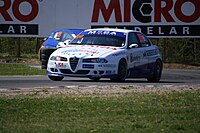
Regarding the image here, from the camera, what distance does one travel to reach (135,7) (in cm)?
4075

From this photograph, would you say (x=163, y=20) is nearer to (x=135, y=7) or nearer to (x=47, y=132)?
(x=135, y=7)

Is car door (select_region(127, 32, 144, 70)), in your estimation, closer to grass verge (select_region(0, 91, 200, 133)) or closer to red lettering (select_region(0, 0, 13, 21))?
grass verge (select_region(0, 91, 200, 133))

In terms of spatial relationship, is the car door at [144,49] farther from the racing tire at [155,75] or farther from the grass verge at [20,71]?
the grass verge at [20,71]

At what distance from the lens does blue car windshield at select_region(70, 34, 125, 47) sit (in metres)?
20.8

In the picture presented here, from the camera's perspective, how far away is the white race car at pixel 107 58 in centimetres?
1942

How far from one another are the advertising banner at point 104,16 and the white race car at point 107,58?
18.2 meters

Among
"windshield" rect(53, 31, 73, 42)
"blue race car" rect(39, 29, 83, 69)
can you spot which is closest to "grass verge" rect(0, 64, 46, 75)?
"blue race car" rect(39, 29, 83, 69)

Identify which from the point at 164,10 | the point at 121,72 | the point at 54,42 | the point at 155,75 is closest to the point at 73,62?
the point at 121,72

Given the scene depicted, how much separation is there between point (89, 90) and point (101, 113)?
4.36 m

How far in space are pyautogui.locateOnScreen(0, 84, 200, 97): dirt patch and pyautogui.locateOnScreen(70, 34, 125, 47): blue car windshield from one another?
10.8ft

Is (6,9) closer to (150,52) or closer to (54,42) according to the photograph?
(54,42)

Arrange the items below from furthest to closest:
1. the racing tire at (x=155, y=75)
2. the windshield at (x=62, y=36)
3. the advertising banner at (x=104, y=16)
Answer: the advertising banner at (x=104, y=16) → the windshield at (x=62, y=36) → the racing tire at (x=155, y=75)

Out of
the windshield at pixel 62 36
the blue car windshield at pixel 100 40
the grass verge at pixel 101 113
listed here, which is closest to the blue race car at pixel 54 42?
the windshield at pixel 62 36

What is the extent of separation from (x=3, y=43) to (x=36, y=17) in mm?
3744
